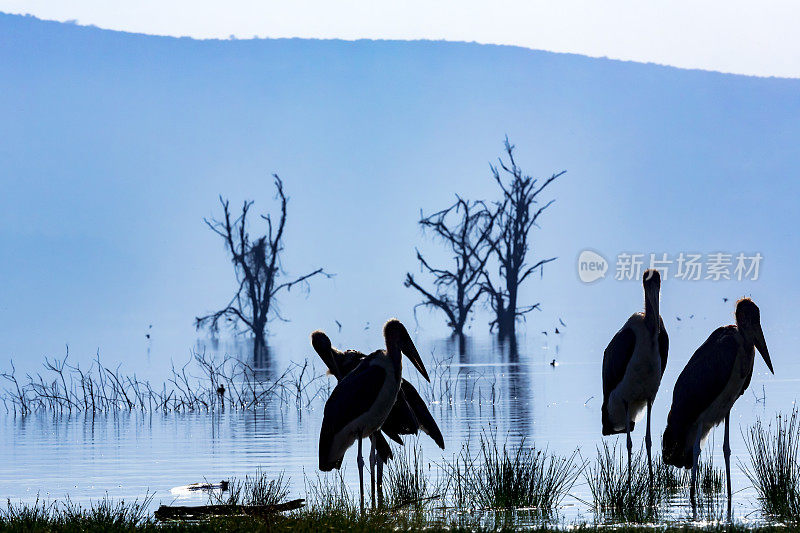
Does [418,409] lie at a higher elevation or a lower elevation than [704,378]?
lower

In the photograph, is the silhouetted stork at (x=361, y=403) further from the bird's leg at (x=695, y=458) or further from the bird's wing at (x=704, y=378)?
the bird's leg at (x=695, y=458)

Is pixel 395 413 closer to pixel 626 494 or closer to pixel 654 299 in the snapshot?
pixel 626 494

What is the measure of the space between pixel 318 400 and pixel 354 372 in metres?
18.9

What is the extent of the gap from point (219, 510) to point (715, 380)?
4.92 m

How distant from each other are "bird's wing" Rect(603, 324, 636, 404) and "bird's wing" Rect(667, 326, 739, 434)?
587 millimetres

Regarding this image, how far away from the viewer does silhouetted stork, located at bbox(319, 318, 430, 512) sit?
13.0 m

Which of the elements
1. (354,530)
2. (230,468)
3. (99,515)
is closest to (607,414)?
(354,530)

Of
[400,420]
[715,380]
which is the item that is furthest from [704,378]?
[400,420]

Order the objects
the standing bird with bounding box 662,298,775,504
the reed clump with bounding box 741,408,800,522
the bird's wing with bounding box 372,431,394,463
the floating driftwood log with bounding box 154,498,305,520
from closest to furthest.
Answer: the floating driftwood log with bounding box 154,498,305,520
the reed clump with bounding box 741,408,800,522
the standing bird with bounding box 662,298,775,504
the bird's wing with bounding box 372,431,394,463

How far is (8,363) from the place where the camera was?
57438mm

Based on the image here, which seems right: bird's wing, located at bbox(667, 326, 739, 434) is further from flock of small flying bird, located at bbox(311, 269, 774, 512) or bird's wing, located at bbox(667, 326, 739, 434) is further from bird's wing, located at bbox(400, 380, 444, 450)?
bird's wing, located at bbox(400, 380, 444, 450)

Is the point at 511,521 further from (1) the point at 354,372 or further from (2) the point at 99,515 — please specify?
(2) the point at 99,515

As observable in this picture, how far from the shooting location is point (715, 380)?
1277 centimetres

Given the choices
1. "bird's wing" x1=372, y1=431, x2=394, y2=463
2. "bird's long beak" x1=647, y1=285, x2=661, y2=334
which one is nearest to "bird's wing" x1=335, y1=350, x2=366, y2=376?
"bird's wing" x1=372, y1=431, x2=394, y2=463
